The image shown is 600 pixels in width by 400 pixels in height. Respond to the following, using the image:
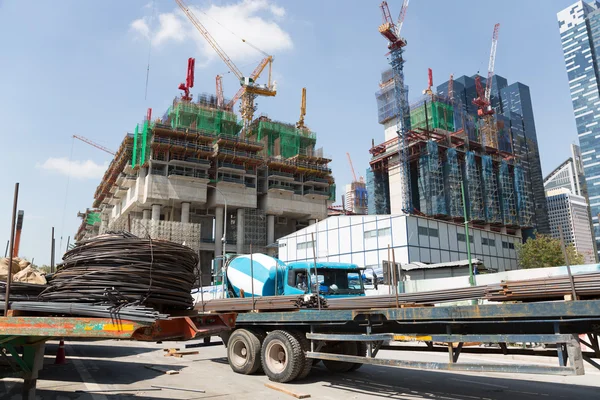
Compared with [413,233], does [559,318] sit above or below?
below

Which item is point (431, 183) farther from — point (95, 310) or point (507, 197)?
point (95, 310)

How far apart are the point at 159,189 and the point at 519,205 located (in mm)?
81128

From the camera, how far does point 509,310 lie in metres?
5.68

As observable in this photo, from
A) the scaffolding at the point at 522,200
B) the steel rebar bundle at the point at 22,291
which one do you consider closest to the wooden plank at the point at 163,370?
the steel rebar bundle at the point at 22,291

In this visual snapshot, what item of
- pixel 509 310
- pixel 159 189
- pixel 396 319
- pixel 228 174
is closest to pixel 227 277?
pixel 396 319

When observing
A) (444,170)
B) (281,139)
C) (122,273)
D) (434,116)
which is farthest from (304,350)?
Result: (434,116)

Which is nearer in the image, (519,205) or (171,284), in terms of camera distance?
(171,284)

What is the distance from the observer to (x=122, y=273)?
614 centimetres

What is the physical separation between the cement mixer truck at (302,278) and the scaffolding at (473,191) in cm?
8433

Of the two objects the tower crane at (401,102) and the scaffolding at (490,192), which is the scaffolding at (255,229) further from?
the scaffolding at (490,192)

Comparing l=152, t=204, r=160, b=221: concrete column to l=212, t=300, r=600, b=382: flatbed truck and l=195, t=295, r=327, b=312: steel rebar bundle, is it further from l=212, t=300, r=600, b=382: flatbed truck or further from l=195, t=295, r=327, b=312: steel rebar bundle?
l=212, t=300, r=600, b=382: flatbed truck

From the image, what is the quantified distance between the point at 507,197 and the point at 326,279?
9897 cm

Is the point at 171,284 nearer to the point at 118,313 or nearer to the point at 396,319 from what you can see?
the point at 118,313

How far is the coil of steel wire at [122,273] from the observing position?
236 inches
